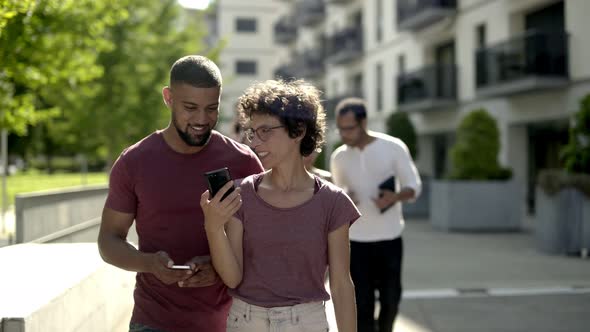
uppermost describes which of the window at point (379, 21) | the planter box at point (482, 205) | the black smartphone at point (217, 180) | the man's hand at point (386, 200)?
the window at point (379, 21)

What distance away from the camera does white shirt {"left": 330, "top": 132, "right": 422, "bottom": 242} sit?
5.59 m

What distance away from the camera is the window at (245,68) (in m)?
58.9

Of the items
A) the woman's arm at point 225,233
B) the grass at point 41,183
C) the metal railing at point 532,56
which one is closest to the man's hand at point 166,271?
the woman's arm at point 225,233

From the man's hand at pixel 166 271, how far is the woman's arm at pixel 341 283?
20.6 inches

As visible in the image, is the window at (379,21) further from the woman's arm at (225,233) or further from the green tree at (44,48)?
the woman's arm at (225,233)

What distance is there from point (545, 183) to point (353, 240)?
802 centimetres

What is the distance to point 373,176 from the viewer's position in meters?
5.77

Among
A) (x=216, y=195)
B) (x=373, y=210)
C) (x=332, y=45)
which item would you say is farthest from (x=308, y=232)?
(x=332, y=45)

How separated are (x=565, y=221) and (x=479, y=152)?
4.72m

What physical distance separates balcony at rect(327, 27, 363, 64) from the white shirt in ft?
93.1

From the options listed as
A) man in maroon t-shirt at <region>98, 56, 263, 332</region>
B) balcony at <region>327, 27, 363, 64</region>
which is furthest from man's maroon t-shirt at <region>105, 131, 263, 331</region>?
balcony at <region>327, 27, 363, 64</region>

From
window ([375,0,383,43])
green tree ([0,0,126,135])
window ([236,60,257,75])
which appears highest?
window ([236,60,257,75])

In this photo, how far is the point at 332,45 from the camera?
36656 millimetres

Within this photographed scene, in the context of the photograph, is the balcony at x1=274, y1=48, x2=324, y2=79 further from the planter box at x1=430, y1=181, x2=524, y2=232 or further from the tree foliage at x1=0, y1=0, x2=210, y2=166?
the planter box at x1=430, y1=181, x2=524, y2=232
